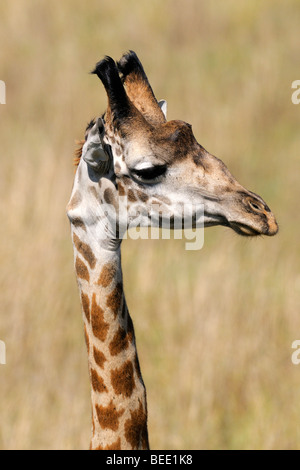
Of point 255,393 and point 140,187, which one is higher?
point 140,187

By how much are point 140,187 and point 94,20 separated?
13.4m

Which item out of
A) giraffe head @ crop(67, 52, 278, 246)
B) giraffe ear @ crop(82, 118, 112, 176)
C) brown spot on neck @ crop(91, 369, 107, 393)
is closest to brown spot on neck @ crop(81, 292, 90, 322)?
brown spot on neck @ crop(91, 369, 107, 393)

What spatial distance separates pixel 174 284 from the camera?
31.1ft

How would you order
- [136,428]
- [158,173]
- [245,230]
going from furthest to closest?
[136,428] < [158,173] < [245,230]

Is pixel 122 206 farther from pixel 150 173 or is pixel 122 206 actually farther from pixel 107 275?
pixel 107 275

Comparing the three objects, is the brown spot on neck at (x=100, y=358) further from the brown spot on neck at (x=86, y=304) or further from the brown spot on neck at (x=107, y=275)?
the brown spot on neck at (x=107, y=275)

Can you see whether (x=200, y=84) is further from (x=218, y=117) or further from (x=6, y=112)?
(x=6, y=112)

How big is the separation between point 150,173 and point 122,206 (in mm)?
248

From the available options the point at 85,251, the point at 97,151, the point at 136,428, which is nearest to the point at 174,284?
the point at 136,428

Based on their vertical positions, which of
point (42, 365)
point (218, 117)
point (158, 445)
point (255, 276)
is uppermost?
point (218, 117)

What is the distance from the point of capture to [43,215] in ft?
31.7

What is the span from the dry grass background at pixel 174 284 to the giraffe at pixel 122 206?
365 centimetres

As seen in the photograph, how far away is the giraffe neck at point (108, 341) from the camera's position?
4.30 meters

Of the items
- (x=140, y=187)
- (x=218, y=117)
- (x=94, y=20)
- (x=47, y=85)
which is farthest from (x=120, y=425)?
(x=94, y=20)
